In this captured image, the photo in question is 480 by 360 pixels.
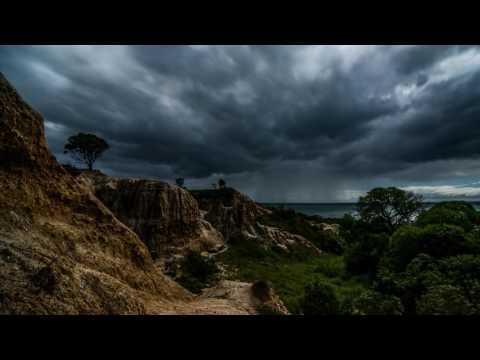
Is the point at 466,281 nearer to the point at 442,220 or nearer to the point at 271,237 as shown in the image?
the point at 442,220

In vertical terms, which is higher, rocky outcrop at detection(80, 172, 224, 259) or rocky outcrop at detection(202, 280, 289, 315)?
rocky outcrop at detection(80, 172, 224, 259)

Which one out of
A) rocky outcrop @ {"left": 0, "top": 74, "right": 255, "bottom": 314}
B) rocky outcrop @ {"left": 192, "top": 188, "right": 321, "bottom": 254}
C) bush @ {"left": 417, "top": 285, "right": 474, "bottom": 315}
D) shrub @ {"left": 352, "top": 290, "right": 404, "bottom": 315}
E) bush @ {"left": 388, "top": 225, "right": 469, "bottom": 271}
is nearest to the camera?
rocky outcrop @ {"left": 0, "top": 74, "right": 255, "bottom": 314}

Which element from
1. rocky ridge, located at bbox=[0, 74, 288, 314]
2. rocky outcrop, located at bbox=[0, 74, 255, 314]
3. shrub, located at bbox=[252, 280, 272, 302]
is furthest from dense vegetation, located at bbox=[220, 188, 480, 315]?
rocky outcrop, located at bbox=[0, 74, 255, 314]

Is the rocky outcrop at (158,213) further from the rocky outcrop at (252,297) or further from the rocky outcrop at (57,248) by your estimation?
the rocky outcrop at (57,248)

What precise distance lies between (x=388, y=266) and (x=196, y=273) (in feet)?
36.9

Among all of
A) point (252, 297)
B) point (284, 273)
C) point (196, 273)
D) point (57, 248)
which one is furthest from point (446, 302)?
point (284, 273)

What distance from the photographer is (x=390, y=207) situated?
23266 mm

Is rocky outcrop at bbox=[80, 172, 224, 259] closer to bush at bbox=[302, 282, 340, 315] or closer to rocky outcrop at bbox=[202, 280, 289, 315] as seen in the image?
rocky outcrop at bbox=[202, 280, 289, 315]

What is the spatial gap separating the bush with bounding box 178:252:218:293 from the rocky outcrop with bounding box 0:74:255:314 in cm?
312

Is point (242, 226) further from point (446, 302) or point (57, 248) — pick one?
point (57, 248)

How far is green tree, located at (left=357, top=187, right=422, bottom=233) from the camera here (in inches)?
899
